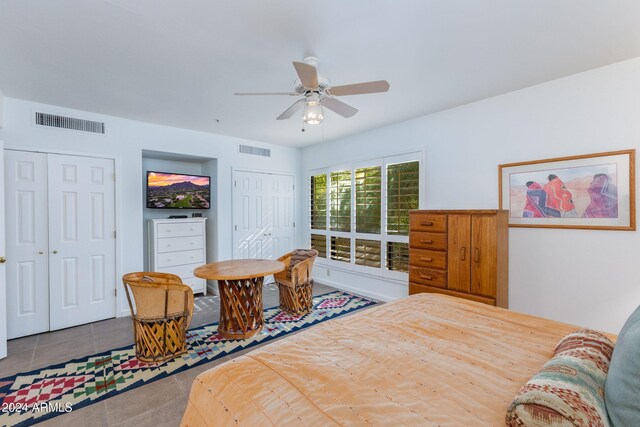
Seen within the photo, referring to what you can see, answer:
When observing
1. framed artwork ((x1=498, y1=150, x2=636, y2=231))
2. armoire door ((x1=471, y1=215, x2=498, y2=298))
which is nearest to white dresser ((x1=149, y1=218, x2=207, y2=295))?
armoire door ((x1=471, y1=215, x2=498, y2=298))

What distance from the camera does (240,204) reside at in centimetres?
511

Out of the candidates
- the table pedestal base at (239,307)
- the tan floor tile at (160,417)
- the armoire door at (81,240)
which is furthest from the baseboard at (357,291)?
the armoire door at (81,240)

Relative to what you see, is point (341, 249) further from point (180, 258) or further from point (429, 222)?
point (180, 258)

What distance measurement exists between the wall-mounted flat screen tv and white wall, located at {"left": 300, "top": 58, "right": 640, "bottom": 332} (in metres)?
3.51

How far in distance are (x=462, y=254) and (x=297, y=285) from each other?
A: 1996 millimetres

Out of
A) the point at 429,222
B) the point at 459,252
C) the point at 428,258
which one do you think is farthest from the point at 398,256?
the point at 459,252

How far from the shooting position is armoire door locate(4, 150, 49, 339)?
322 centimetres

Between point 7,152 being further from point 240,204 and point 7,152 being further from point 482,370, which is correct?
point 482,370

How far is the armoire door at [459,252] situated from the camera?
2.96 m

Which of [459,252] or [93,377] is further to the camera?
[459,252]

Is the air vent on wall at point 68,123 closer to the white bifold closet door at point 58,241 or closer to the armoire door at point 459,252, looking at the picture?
the white bifold closet door at point 58,241

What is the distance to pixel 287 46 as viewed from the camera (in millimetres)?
2232

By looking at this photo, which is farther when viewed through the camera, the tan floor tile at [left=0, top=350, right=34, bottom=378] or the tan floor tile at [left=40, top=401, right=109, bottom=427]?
the tan floor tile at [left=0, top=350, right=34, bottom=378]

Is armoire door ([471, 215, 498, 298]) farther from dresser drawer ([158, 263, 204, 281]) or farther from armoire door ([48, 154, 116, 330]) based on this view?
armoire door ([48, 154, 116, 330])
